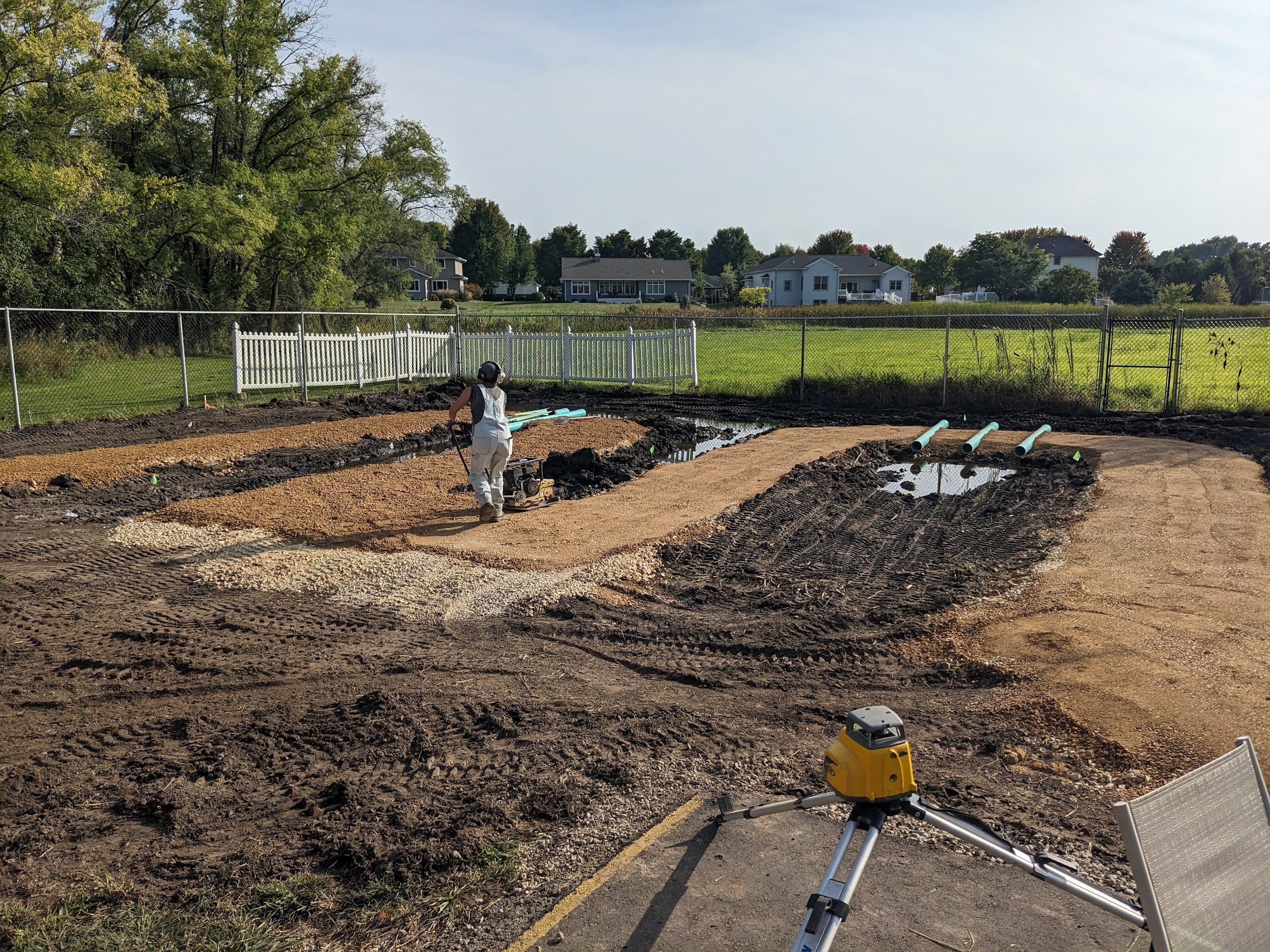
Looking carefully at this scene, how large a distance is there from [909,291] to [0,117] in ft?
269

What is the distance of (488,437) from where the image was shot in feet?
30.7

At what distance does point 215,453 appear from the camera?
1411 centimetres

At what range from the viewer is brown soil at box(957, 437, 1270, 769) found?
4.89 meters

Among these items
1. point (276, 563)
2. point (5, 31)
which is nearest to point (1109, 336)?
point (276, 563)

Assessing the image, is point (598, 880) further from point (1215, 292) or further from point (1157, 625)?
point (1215, 292)

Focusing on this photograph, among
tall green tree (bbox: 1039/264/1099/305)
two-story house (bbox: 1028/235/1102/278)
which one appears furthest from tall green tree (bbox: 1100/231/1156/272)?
tall green tree (bbox: 1039/264/1099/305)

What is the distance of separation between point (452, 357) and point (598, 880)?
2277 cm

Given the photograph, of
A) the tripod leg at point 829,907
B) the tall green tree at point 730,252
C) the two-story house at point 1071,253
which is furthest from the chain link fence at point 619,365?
the tall green tree at point 730,252

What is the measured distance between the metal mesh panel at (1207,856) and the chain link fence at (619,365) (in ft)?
45.7

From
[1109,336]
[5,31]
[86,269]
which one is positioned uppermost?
[5,31]

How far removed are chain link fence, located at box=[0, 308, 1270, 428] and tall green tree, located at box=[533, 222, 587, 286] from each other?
7842 centimetres

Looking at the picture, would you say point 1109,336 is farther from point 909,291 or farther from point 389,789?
point 909,291

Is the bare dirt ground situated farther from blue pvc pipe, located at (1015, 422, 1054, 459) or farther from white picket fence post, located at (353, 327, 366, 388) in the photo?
white picket fence post, located at (353, 327, 366, 388)

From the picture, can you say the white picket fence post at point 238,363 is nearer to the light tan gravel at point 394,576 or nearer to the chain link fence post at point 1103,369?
the light tan gravel at point 394,576
